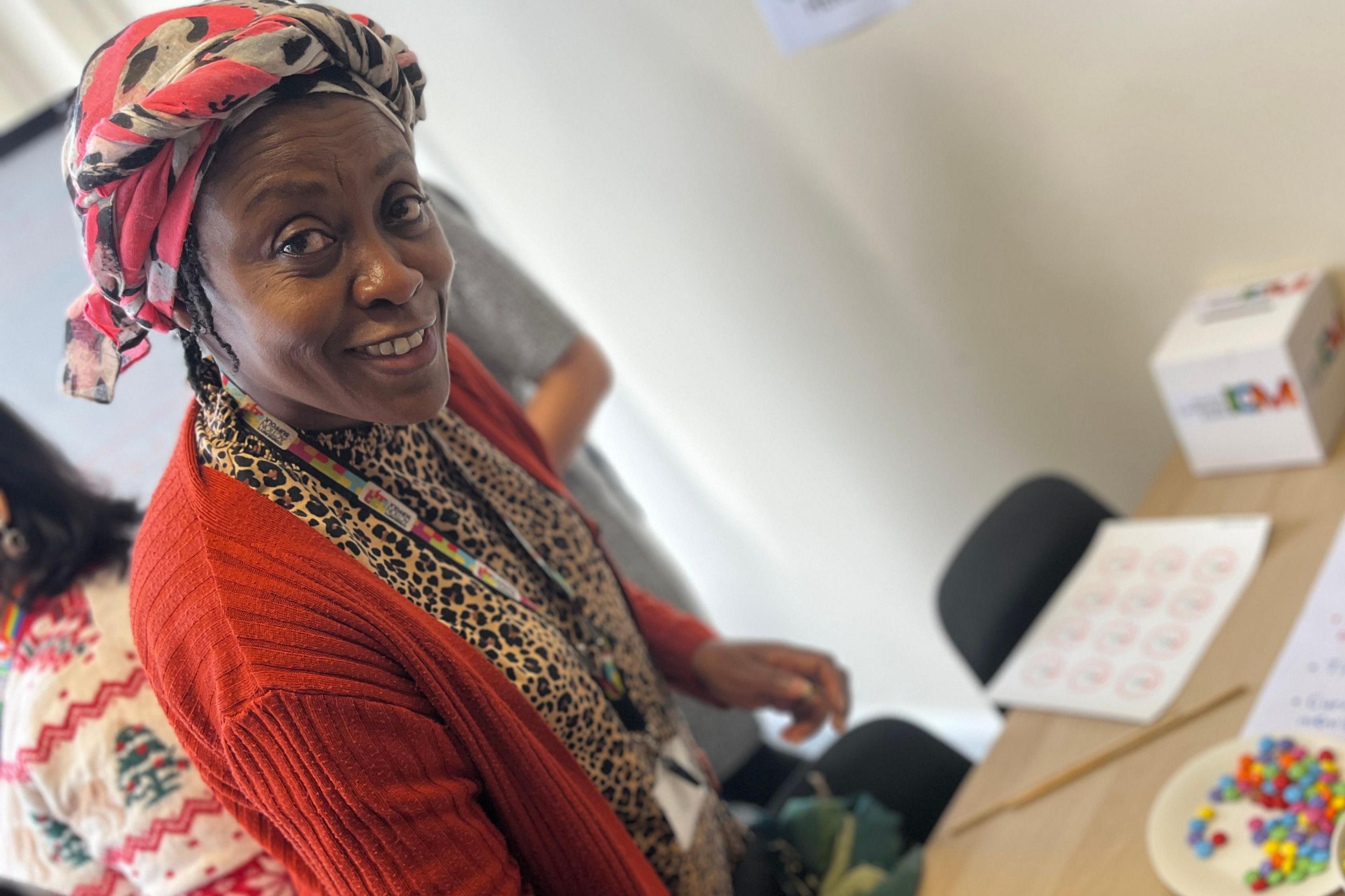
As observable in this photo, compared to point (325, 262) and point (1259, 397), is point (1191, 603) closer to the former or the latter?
point (1259, 397)

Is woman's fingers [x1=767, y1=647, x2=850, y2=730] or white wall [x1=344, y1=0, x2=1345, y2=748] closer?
woman's fingers [x1=767, y1=647, x2=850, y2=730]

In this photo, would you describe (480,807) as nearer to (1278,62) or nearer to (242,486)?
(242,486)

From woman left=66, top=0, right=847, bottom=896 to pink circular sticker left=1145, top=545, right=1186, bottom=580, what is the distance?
2.46 feet

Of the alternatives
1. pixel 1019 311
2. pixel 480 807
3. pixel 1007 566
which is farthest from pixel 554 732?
pixel 1019 311

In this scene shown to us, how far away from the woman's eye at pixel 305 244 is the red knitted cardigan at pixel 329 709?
18 cm

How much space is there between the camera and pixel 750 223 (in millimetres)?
1840

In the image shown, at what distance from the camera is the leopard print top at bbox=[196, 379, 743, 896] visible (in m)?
0.79

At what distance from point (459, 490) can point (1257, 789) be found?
0.73 metres

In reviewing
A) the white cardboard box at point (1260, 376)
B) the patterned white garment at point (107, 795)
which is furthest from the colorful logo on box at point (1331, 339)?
the patterned white garment at point (107, 795)

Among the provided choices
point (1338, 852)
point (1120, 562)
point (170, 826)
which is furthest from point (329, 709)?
point (1120, 562)

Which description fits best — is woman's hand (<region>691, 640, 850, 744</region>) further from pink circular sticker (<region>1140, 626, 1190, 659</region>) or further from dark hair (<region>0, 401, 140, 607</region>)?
dark hair (<region>0, 401, 140, 607</region>)

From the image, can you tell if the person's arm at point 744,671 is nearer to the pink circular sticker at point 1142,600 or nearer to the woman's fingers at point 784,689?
the woman's fingers at point 784,689

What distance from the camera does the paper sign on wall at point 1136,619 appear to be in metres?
1.16

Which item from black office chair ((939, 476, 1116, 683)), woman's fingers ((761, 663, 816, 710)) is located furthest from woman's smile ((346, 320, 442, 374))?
black office chair ((939, 476, 1116, 683))
